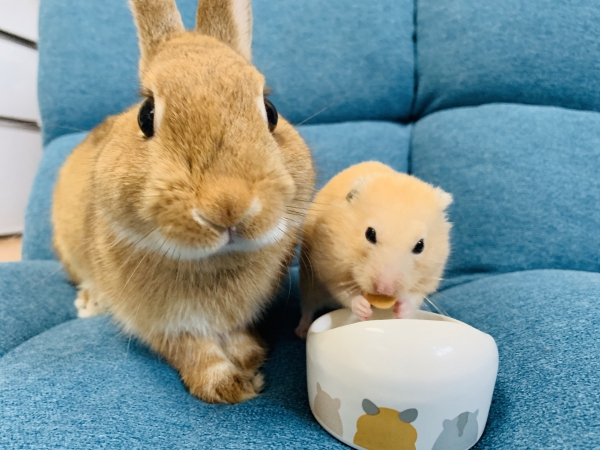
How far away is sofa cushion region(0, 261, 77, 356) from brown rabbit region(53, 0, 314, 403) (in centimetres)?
22

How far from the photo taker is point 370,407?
0.61 meters

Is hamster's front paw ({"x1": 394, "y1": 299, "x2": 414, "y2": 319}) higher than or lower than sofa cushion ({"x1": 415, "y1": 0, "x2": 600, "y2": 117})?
lower

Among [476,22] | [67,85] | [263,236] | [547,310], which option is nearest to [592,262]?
[547,310]

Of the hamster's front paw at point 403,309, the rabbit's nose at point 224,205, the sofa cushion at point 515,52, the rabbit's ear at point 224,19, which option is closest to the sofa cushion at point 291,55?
the sofa cushion at point 515,52

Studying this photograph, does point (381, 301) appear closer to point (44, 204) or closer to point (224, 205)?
point (224, 205)

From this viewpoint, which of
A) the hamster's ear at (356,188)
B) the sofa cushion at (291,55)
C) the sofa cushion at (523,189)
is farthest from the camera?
the sofa cushion at (291,55)

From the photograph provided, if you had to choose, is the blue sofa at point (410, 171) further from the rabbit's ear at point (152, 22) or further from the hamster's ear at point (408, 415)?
the rabbit's ear at point (152, 22)

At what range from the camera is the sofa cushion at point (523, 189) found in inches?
52.2

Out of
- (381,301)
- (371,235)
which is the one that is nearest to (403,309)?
(381,301)

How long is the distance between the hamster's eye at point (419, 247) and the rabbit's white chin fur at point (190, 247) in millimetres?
281

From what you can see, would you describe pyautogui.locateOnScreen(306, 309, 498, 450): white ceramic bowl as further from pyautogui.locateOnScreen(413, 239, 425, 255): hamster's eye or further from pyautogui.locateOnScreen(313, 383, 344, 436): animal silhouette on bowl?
pyautogui.locateOnScreen(413, 239, 425, 255): hamster's eye

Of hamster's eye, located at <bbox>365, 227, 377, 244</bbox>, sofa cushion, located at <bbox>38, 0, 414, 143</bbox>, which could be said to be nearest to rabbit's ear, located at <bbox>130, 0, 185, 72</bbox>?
hamster's eye, located at <bbox>365, 227, 377, 244</bbox>

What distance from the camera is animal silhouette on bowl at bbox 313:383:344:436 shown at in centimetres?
65

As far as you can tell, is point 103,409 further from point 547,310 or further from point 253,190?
point 547,310
